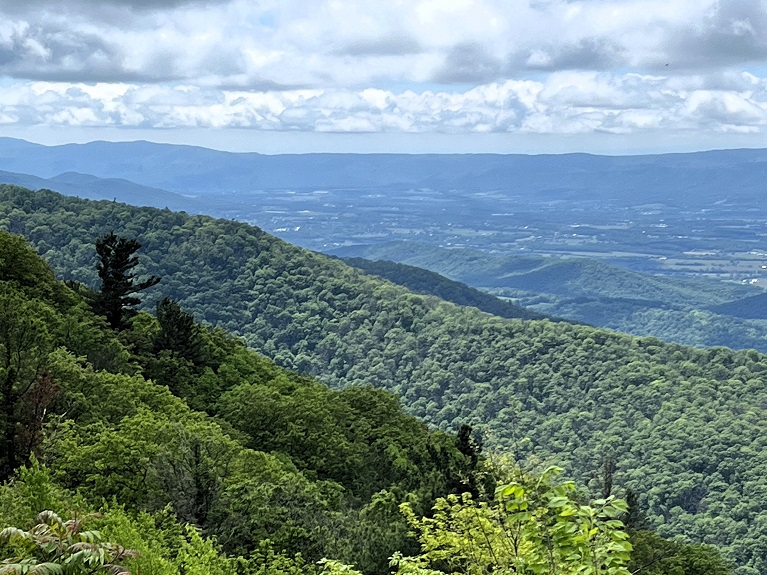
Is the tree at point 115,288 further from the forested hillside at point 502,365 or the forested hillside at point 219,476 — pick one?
the forested hillside at point 502,365

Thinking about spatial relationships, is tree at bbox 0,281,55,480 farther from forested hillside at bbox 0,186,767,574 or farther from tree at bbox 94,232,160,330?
forested hillside at bbox 0,186,767,574

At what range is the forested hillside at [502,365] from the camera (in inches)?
4409

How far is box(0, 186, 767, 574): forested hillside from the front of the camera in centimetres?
11200

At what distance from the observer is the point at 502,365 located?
158 meters

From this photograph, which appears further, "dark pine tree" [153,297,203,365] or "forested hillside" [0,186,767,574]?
"forested hillside" [0,186,767,574]

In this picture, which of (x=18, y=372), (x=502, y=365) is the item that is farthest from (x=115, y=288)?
(x=502, y=365)

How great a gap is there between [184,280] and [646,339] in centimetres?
9608

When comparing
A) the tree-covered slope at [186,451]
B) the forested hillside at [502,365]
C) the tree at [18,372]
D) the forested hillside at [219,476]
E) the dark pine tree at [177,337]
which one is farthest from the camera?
the forested hillside at [502,365]

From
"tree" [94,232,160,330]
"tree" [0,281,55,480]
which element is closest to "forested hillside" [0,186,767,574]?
"tree" [94,232,160,330]

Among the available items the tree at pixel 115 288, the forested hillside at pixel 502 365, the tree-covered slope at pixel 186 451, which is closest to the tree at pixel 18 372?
the tree-covered slope at pixel 186 451

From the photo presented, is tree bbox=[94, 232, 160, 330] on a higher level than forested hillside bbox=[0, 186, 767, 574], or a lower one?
higher

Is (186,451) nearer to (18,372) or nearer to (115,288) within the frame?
(18,372)

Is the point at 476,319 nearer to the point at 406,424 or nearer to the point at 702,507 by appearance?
the point at 702,507

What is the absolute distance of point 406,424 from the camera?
55.4 meters
